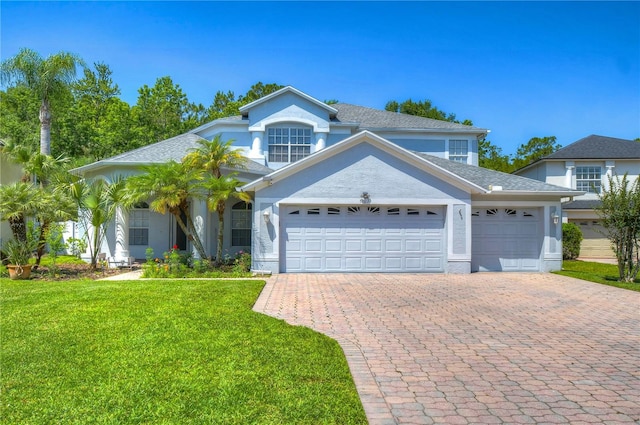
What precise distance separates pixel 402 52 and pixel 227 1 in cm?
694

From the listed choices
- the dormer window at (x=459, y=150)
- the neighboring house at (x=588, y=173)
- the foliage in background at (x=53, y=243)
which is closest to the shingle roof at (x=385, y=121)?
the dormer window at (x=459, y=150)

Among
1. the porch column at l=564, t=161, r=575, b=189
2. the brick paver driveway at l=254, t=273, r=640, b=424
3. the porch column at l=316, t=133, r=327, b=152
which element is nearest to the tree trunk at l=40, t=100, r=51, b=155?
the porch column at l=316, t=133, r=327, b=152

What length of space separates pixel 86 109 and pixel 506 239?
3294 centimetres

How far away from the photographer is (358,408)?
4.13 meters

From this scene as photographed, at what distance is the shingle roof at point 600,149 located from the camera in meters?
25.3

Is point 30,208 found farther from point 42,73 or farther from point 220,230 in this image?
point 42,73

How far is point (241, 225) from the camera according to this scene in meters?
18.3

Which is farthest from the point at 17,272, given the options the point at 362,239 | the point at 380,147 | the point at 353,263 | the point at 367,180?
the point at 380,147

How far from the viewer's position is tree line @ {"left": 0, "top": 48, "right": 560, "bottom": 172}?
2298 centimetres

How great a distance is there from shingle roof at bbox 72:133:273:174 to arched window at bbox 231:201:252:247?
5.73 ft

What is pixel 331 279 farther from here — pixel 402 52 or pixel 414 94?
pixel 414 94

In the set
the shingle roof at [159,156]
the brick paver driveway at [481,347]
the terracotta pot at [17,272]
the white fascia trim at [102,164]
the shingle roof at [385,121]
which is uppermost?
the shingle roof at [385,121]

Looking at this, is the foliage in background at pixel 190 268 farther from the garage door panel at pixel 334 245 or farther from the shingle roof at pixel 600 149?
the shingle roof at pixel 600 149

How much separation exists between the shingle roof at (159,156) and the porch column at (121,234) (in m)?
1.88
